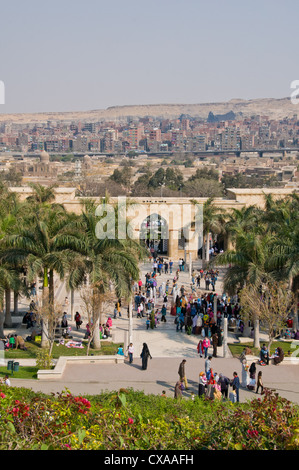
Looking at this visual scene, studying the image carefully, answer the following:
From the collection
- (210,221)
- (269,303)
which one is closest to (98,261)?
(269,303)

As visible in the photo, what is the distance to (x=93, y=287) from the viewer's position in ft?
54.1

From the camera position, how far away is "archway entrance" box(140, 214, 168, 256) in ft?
114

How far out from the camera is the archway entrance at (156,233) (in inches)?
1366

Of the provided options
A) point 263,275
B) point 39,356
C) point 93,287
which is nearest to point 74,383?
point 39,356

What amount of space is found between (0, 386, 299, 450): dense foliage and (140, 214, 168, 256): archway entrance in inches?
961

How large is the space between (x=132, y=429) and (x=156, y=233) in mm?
25866

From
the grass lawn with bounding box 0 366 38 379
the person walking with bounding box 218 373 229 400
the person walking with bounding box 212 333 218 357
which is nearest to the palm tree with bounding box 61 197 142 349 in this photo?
the grass lawn with bounding box 0 366 38 379

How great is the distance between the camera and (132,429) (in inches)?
358

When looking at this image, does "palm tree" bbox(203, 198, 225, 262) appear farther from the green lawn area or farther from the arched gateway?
the green lawn area

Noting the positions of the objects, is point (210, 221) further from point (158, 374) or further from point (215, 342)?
point (158, 374)

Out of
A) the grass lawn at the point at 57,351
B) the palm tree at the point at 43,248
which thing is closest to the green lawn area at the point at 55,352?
the grass lawn at the point at 57,351
